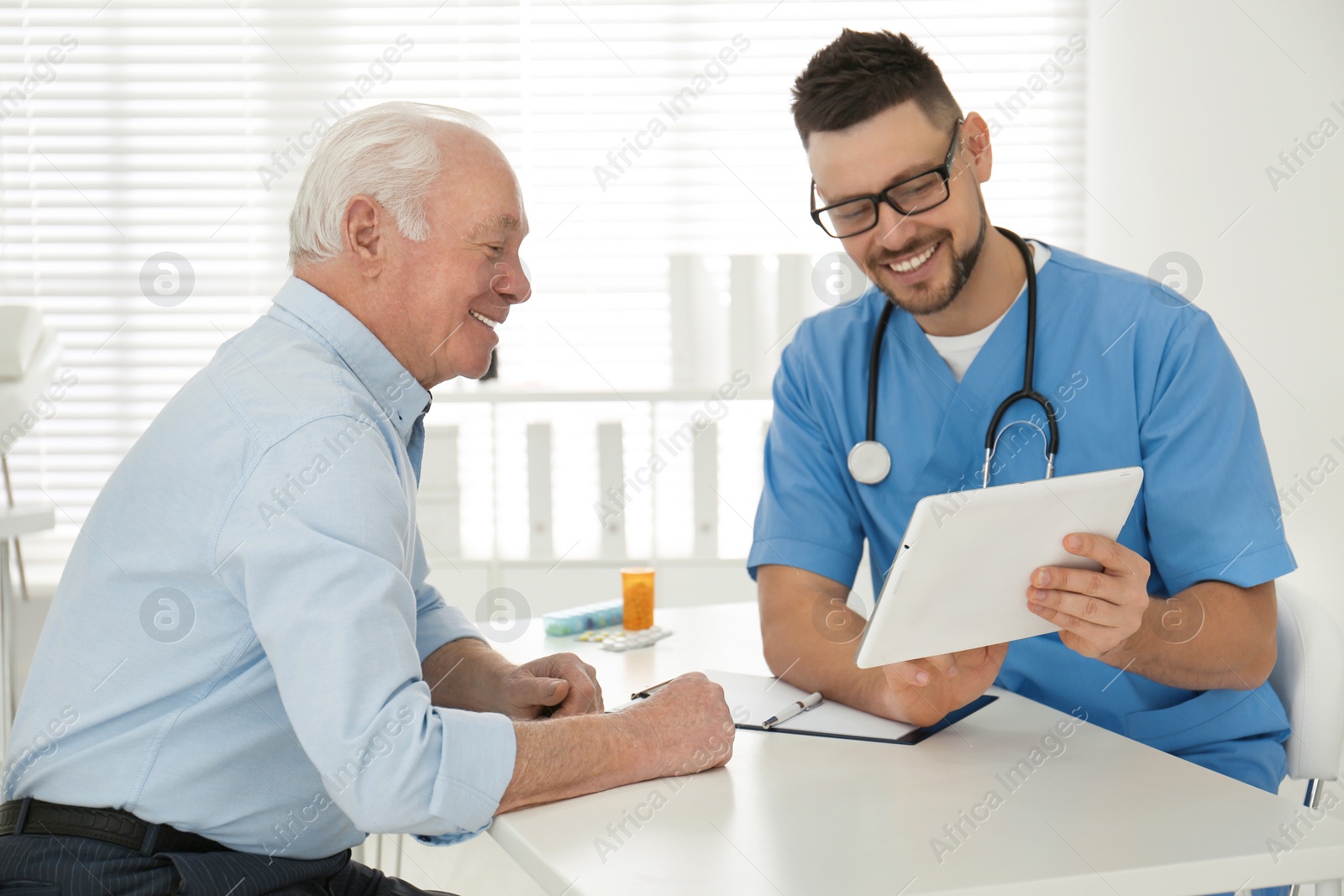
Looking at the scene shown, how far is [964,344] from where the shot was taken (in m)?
1.55

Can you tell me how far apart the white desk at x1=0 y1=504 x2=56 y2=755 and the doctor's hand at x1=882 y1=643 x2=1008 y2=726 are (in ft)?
6.84

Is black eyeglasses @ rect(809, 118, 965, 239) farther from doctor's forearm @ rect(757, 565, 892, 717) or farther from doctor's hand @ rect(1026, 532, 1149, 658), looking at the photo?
doctor's hand @ rect(1026, 532, 1149, 658)

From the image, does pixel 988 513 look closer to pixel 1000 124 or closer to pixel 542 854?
pixel 542 854

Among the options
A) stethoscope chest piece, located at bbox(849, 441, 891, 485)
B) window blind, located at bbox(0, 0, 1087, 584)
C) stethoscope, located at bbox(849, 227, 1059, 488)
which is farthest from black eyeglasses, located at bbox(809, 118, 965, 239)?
window blind, located at bbox(0, 0, 1087, 584)

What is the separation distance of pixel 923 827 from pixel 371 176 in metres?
0.81

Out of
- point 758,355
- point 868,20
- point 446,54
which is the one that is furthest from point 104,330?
point 868,20

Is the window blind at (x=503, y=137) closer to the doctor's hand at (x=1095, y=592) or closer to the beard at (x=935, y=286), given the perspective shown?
the beard at (x=935, y=286)

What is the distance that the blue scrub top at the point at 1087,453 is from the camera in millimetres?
1351

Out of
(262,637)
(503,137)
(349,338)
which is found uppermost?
(503,137)

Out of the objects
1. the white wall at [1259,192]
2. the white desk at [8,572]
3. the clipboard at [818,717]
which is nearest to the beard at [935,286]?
the clipboard at [818,717]

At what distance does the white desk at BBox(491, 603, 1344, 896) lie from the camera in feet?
2.66

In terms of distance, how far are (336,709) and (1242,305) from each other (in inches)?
105

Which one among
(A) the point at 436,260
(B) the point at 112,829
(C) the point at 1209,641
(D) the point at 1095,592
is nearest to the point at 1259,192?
(C) the point at 1209,641

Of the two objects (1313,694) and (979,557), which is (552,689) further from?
(1313,694)
